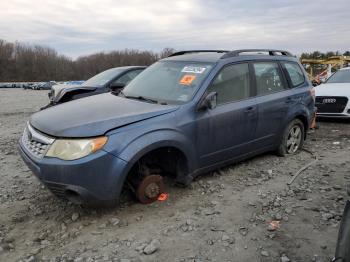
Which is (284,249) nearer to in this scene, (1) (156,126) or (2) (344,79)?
(1) (156,126)

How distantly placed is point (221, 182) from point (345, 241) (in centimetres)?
260

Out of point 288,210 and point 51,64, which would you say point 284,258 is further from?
point 51,64

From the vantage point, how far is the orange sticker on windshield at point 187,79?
15.5ft

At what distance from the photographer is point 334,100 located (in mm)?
9320

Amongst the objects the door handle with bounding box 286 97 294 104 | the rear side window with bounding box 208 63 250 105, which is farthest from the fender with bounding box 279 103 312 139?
the rear side window with bounding box 208 63 250 105

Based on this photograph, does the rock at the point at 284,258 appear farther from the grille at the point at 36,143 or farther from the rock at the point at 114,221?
the grille at the point at 36,143

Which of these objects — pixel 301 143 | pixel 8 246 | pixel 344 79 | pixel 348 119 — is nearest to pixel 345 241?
pixel 8 246

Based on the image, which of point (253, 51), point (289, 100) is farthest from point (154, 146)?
point (289, 100)

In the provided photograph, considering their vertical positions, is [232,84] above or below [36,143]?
above

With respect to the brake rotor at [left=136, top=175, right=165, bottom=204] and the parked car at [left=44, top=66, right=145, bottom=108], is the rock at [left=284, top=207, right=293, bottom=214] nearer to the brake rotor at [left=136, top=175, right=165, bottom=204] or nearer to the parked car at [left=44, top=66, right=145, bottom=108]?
the brake rotor at [left=136, top=175, right=165, bottom=204]

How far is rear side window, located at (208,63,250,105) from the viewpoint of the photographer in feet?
15.7

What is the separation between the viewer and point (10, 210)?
431 centimetres

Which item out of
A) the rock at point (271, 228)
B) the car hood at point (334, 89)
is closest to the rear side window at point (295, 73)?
the rock at point (271, 228)

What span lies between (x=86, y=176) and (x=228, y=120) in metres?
1.99
